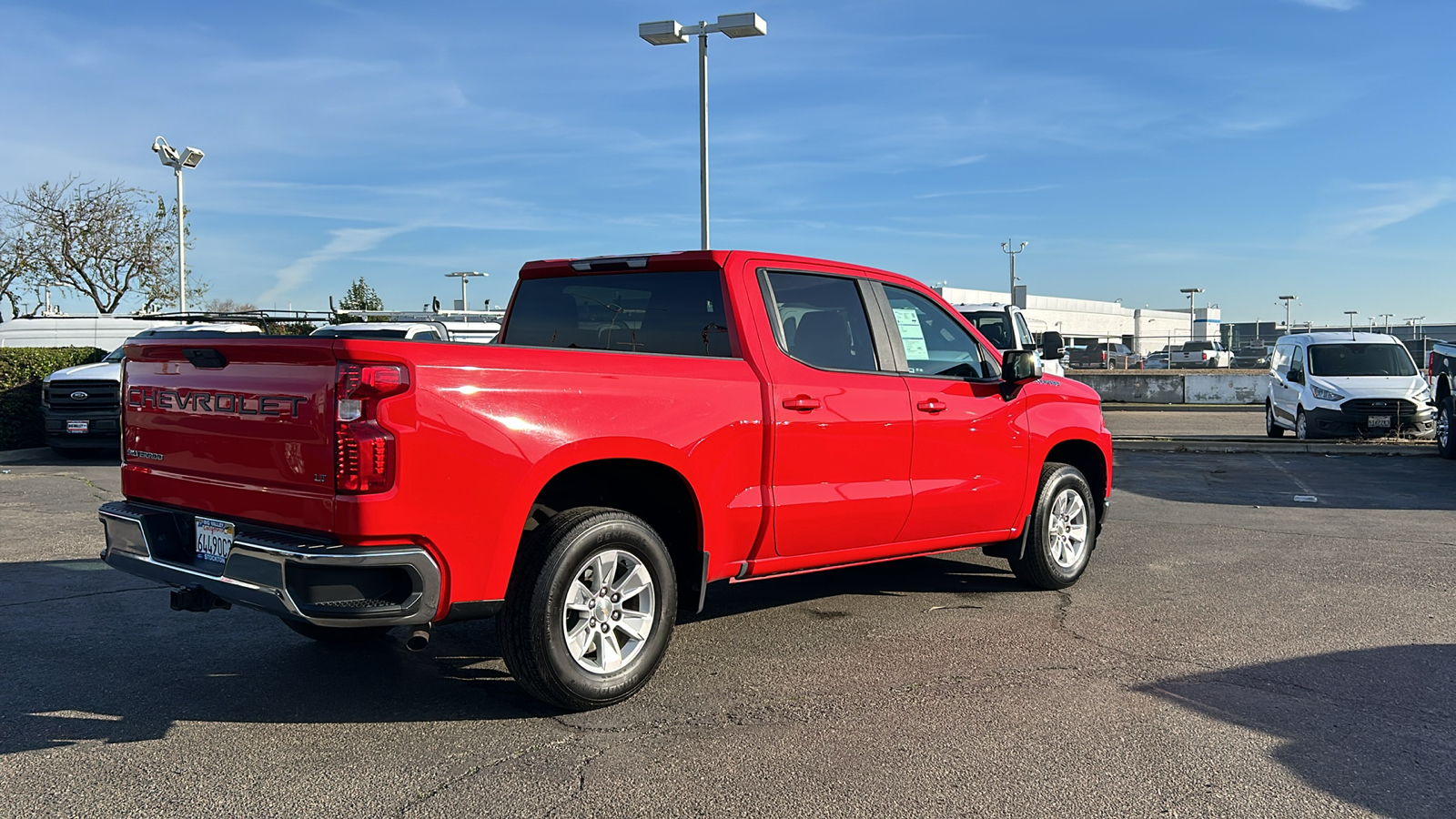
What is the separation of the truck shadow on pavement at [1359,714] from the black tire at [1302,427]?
510 inches

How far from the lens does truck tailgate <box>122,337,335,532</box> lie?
4062 mm

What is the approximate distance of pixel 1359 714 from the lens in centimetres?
462

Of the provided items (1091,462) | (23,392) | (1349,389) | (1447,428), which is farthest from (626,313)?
(1349,389)

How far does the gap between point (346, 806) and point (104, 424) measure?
43.0 ft

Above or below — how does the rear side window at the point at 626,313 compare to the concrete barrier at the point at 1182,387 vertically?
above

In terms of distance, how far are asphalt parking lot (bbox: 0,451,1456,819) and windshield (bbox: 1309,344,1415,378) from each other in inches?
459

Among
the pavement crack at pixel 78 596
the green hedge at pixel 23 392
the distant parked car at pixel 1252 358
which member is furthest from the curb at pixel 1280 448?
the distant parked car at pixel 1252 358

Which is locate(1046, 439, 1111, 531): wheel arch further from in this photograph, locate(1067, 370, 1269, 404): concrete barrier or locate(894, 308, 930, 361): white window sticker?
locate(1067, 370, 1269, 404): concrete barrier

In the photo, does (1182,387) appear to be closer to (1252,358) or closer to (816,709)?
(1252,358)

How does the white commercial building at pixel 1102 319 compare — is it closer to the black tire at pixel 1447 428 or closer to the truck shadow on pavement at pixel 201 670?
the black tire at pixel 1447 428

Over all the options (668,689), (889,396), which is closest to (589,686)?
(668,689)

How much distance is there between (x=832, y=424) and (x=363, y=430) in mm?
2308

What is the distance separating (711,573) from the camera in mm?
5129

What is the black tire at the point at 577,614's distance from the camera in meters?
4.39
